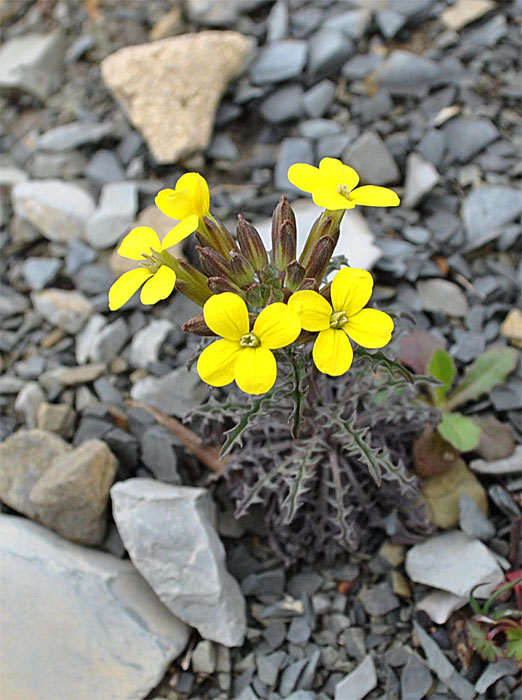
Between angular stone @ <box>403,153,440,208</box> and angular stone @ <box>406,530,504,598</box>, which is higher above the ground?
angular stone @ <box>403,153,440,208</box>

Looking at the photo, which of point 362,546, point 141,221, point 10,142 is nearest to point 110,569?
point 362,546

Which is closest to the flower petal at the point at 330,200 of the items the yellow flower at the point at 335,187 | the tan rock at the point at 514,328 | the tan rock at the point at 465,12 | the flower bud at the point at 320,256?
the yellow flower at the point at 335,187

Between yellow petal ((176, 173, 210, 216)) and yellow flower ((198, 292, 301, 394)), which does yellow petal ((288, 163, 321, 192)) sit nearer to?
yellow petal ((176, 173, 210, 216))

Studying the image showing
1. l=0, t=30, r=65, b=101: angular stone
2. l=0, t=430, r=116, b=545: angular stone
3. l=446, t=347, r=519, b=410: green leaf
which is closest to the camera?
l=0, t=430, r=116, b=545: angular stone

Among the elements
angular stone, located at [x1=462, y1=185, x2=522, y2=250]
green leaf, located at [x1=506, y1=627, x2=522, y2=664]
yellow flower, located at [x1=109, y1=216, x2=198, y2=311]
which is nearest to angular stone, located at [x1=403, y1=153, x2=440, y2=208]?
angular stone, located at [x1=462, y1=185, x2=522, y2=250]

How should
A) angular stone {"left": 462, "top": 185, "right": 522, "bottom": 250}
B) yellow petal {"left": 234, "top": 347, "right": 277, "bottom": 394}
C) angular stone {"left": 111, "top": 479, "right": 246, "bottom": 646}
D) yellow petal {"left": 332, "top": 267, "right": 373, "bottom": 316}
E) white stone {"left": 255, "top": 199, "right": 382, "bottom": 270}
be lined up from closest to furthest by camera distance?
yellow petal {"left": 234, "top": 347, "right": 277, "bottom": 394}
yellow petal {"left": 332, "top": 267, "right": 373, "bottom": 316}
angular stone {"left": 111, "top": 479, "right": 246, "bottom": 646}
white stone {"left": 255, "top": 199, "right": 382, "bottom": 270}
angular stone {"left": 462, "top": 185, "right": 522, "bottom": 250}

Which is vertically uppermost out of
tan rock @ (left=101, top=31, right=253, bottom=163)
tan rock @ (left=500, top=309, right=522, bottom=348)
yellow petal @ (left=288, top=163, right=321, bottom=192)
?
yellow petal @ (left=288, top=163, right=321, bottom=192)
